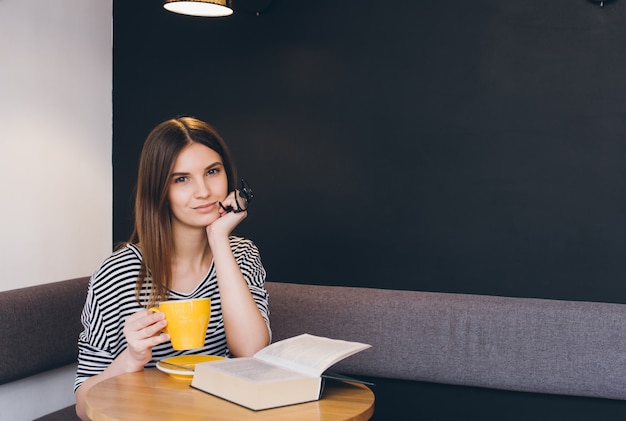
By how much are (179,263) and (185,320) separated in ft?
1.92

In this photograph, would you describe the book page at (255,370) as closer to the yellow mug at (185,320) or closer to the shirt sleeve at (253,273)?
the yellow mug at (185,320)

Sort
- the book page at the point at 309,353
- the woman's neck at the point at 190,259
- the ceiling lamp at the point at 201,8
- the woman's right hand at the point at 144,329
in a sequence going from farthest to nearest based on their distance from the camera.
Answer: the ceiling lamp at the point at 201,8
the woman's neck at the point at 190,259
the woman's right hand at the point at 144,329
the book page at the point at 309,353

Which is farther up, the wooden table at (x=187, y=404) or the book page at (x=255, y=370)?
the book page at (x=255, y=370)

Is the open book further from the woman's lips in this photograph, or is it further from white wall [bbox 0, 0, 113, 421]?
white wall [bbox 0, 0, 113, 421]

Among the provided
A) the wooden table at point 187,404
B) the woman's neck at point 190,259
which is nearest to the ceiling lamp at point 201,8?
the woman's neck at point 190,259

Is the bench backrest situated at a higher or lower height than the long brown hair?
lower

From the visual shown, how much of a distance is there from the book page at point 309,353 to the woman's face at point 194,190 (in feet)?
1.78

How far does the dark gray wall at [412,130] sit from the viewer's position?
109 inches

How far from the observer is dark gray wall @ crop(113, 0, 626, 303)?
9.11 ft

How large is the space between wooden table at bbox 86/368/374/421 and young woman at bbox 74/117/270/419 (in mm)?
332

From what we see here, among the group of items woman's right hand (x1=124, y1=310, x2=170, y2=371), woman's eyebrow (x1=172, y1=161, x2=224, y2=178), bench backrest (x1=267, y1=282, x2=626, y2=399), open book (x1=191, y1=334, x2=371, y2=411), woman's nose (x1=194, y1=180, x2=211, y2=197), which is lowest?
bench backrest (x1=267, y1=282, x2=626, y2=399)

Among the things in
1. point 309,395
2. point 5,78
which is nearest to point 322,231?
point 5,78

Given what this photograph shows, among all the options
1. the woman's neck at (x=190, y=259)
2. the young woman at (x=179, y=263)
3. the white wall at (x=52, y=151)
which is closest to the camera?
the young woman at (x=179, y=263)

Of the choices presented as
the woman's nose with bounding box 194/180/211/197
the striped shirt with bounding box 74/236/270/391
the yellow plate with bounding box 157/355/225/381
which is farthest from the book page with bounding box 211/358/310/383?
the woman's nose with bounding box 194/180/211/197
